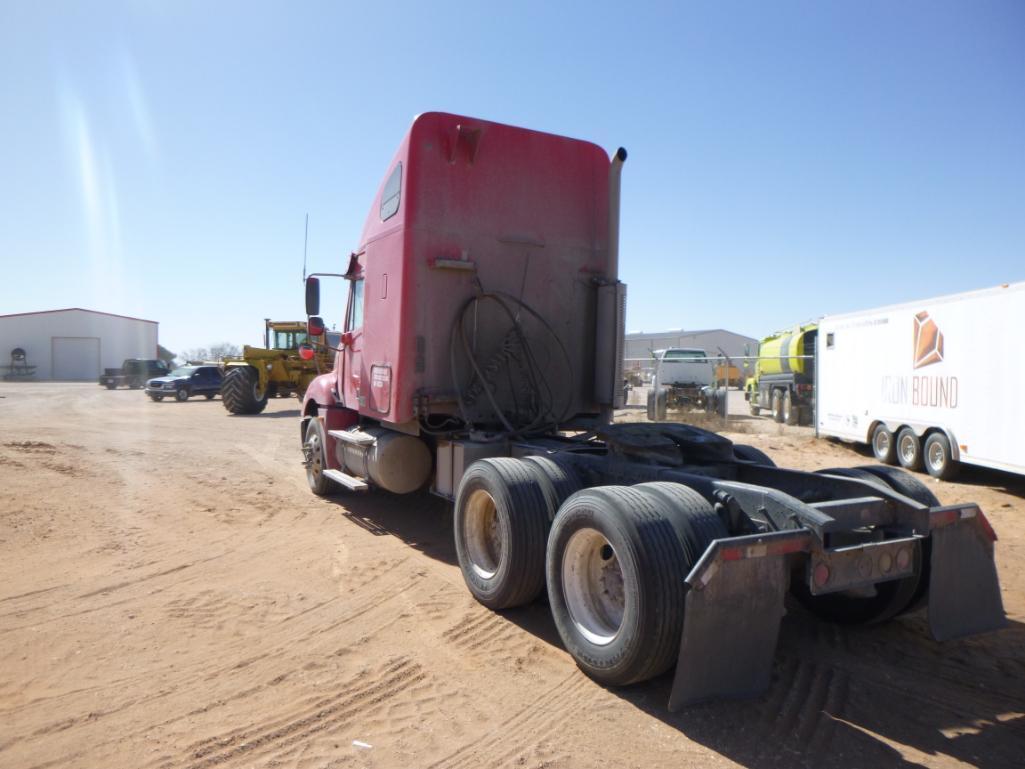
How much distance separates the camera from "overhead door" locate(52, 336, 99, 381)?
6028 centimetres

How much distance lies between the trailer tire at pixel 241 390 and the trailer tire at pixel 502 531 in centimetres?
1824

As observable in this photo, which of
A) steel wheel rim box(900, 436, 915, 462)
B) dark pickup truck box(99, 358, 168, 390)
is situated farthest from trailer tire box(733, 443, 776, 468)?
dark pickup truck box(99, 358, 168, 390)

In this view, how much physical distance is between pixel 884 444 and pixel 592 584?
10667mm

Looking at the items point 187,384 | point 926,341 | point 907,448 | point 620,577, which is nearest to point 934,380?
point 926,341

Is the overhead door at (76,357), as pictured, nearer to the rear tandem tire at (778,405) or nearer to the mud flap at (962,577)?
the rear tandem tire at (778,405)

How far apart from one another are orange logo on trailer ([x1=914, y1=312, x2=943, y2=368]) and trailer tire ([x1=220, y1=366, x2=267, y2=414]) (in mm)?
18063

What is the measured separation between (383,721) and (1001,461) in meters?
9.52

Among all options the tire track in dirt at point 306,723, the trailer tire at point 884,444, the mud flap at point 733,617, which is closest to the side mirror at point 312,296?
the tire track in dirt at point 306,723

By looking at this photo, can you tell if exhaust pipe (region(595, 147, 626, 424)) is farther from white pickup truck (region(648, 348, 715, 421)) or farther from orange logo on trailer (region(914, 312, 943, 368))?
white pickup truck (region(648, 348, 715, 421))

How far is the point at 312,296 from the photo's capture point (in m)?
8.52

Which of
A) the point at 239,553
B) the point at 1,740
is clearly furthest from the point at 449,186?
the point at 1,740

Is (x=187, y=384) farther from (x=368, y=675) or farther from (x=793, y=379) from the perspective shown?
(x=368, y=675)

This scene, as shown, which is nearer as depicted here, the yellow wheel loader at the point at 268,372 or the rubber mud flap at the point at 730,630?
the rubber mud flap at the point at 730,630

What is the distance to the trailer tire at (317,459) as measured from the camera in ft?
29.8
